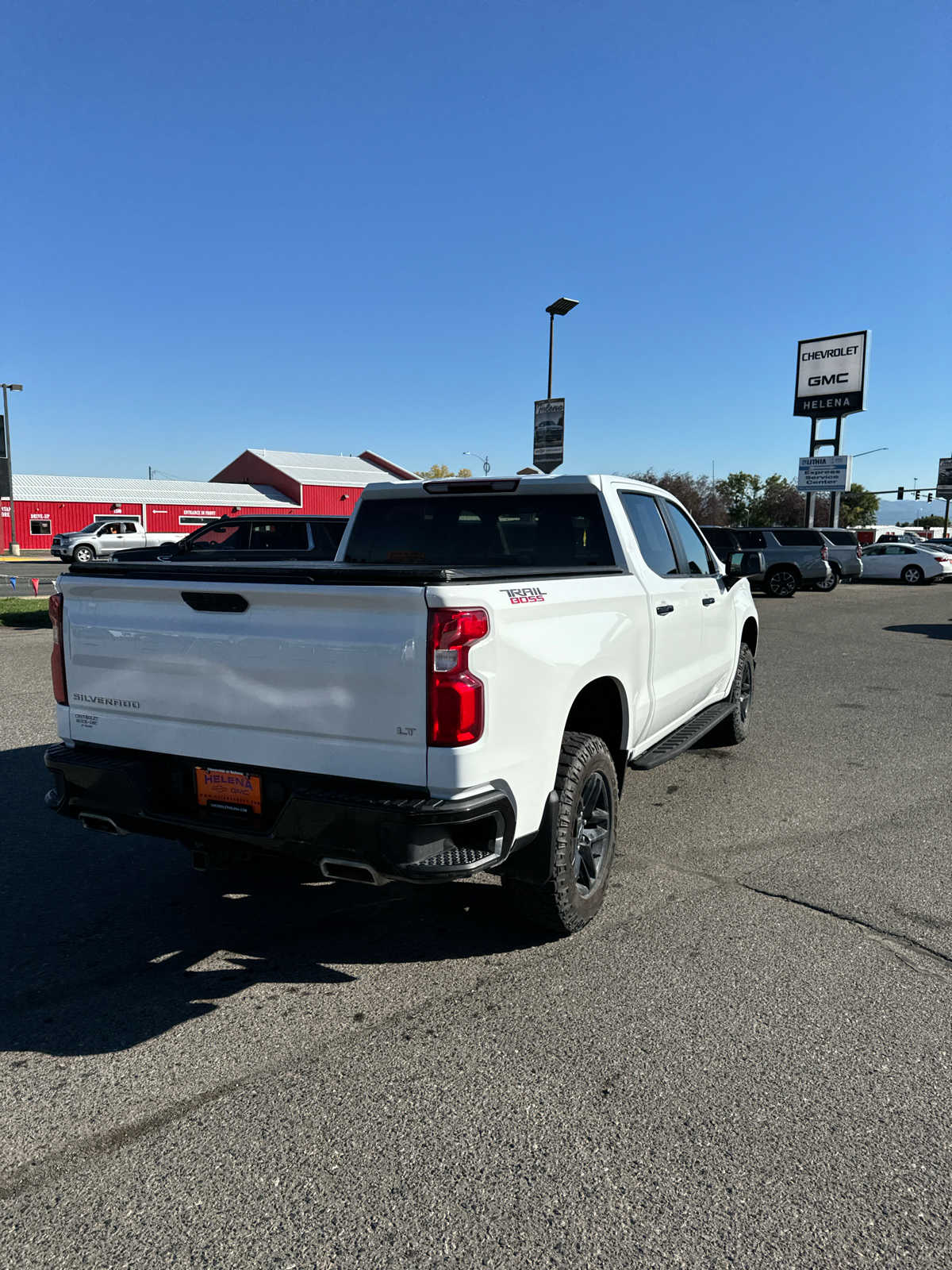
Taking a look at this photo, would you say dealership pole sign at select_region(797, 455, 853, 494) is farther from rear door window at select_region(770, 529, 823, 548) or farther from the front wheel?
the front wheel

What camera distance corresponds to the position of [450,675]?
2.79m

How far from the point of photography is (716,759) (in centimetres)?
683

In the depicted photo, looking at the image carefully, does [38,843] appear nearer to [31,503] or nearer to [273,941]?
[273,941]

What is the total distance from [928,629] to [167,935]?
52.4 ft

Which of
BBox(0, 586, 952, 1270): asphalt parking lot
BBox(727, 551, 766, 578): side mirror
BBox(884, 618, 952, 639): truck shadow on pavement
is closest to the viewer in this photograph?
BBox(0, 586, 952, 1270): asphalt parking lot

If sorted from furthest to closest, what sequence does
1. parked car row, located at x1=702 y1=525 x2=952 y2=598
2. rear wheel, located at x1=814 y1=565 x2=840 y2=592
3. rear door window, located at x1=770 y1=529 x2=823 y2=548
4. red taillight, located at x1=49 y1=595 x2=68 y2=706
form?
rear wheel, located at x1=814 y1=565 x2=840 y2=592 < rear door window, located at x1=770 y1=529 x2=823 y2=548 < parked car row, located at x1=702 y1=525 x2=952 y2=598 < red taillight, located at x1=49 y1=595 x2=68 y2=706

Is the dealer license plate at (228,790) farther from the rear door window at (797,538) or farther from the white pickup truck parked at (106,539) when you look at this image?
the white pickup truck parked at (106,539)

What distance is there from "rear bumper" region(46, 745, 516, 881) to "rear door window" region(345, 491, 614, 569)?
193 cm

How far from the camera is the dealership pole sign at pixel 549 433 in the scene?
21766 mm

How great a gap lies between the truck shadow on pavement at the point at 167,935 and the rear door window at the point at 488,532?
1765 millimetres

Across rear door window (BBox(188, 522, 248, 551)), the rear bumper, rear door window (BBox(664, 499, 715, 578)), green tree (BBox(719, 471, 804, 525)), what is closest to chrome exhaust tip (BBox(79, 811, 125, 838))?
the rear bumper

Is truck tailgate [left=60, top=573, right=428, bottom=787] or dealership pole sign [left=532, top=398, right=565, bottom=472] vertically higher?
dealership pole sign [left=532, top=398, right=565, bottom=472]

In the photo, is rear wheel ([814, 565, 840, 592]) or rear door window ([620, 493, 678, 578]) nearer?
rear door window ([620, 493, 678, 578])

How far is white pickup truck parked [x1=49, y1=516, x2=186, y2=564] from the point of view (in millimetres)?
31344
